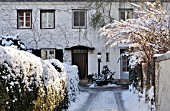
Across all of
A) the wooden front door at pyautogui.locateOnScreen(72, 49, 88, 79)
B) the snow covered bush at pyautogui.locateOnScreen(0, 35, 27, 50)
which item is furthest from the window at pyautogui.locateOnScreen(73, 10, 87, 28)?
the snow covered bush at pyautogui.locateOnScreen(0, 35, 27, 50)

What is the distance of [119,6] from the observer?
27.6 metres

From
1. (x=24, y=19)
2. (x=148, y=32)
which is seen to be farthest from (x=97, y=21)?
(x=148, y=32)

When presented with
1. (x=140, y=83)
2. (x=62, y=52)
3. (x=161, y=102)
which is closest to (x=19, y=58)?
(x=161, y=102)

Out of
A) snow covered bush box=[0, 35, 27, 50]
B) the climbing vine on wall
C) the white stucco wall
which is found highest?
the climbing vine on wall

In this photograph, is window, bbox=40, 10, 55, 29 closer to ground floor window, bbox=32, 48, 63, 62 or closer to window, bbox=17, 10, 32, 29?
window, bbox=17, 10, 32, 29

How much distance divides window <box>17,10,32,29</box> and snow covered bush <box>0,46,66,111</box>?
1922 centimetres

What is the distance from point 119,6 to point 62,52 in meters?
5.36

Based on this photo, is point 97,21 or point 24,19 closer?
point 97,21

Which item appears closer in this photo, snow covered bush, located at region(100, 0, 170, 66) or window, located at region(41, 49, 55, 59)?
snow covered bush, located at region(100, 0, 170, 66)

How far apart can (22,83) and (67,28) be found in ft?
70.0

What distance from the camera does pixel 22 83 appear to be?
6.52 m

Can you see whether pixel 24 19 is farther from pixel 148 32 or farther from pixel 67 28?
pixel 148 32

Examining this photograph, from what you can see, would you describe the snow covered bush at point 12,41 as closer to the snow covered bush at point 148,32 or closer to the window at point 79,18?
the window at point 79,18

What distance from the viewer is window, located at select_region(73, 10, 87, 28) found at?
27.8 m
